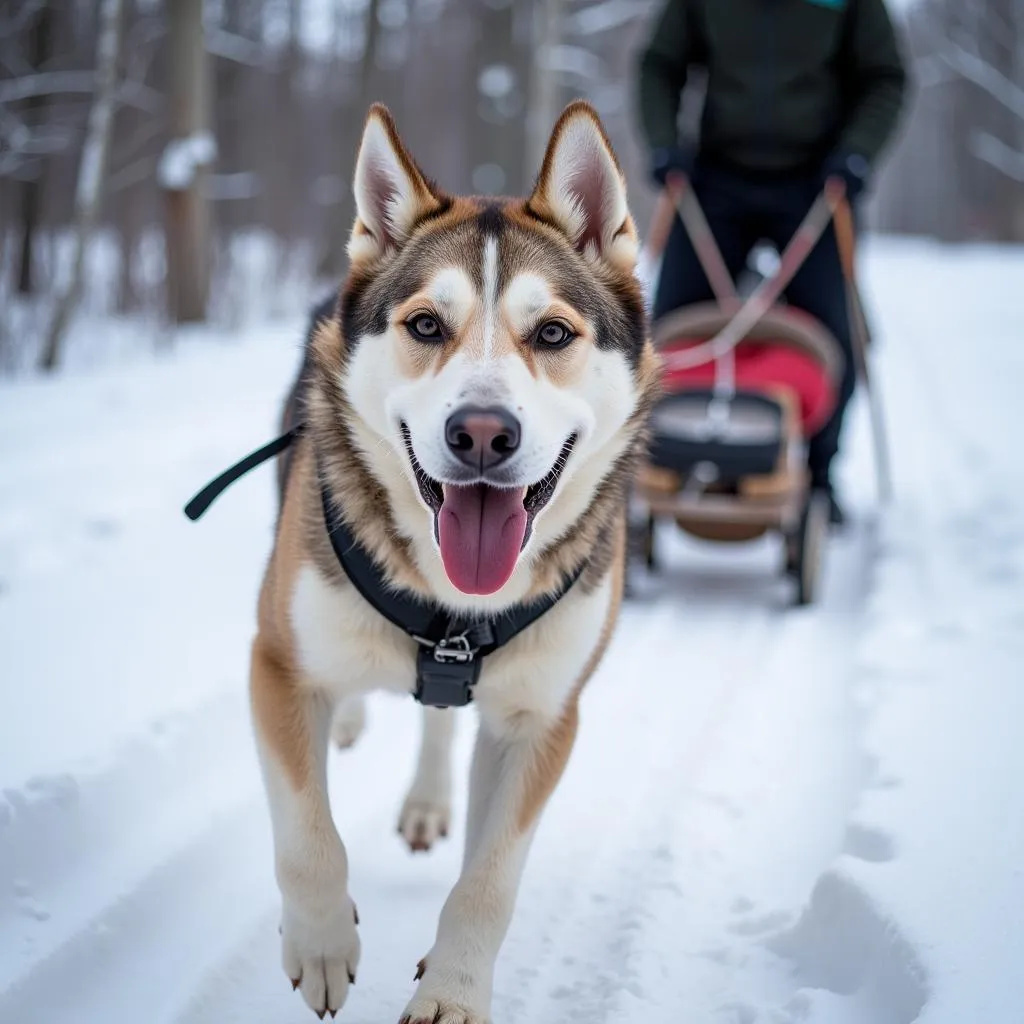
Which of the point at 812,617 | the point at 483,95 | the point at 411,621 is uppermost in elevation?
the point at 483,95

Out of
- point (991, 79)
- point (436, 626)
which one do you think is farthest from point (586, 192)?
point (991, 79)

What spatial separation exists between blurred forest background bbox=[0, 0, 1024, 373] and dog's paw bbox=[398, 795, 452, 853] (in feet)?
16.9

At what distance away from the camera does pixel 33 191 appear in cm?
894

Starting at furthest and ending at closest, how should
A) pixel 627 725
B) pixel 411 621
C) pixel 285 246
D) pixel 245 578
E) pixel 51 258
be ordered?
pixel 285 246 < pixel 51 258 < pixel 245 578 < pixel 627 725 < pixel 411 621

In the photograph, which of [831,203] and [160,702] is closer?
[160,702]

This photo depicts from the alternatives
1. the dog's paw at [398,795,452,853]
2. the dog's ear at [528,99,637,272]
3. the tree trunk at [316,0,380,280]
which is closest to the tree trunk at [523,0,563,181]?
the tree trunk at [316,0,380,280]

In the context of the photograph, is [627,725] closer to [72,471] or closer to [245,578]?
[245,578]

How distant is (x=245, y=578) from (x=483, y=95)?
13.6 meters

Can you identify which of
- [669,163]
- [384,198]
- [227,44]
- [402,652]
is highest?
[227,44]

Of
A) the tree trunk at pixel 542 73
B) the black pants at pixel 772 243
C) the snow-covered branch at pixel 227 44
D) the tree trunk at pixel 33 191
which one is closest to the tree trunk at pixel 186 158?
the tree trunk at pixel 33 191

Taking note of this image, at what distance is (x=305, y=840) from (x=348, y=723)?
3.18 feet

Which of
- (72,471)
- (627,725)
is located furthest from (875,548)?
(72,471)

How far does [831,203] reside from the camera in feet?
14.3

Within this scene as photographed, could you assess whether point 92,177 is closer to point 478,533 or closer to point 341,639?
point 341,639
